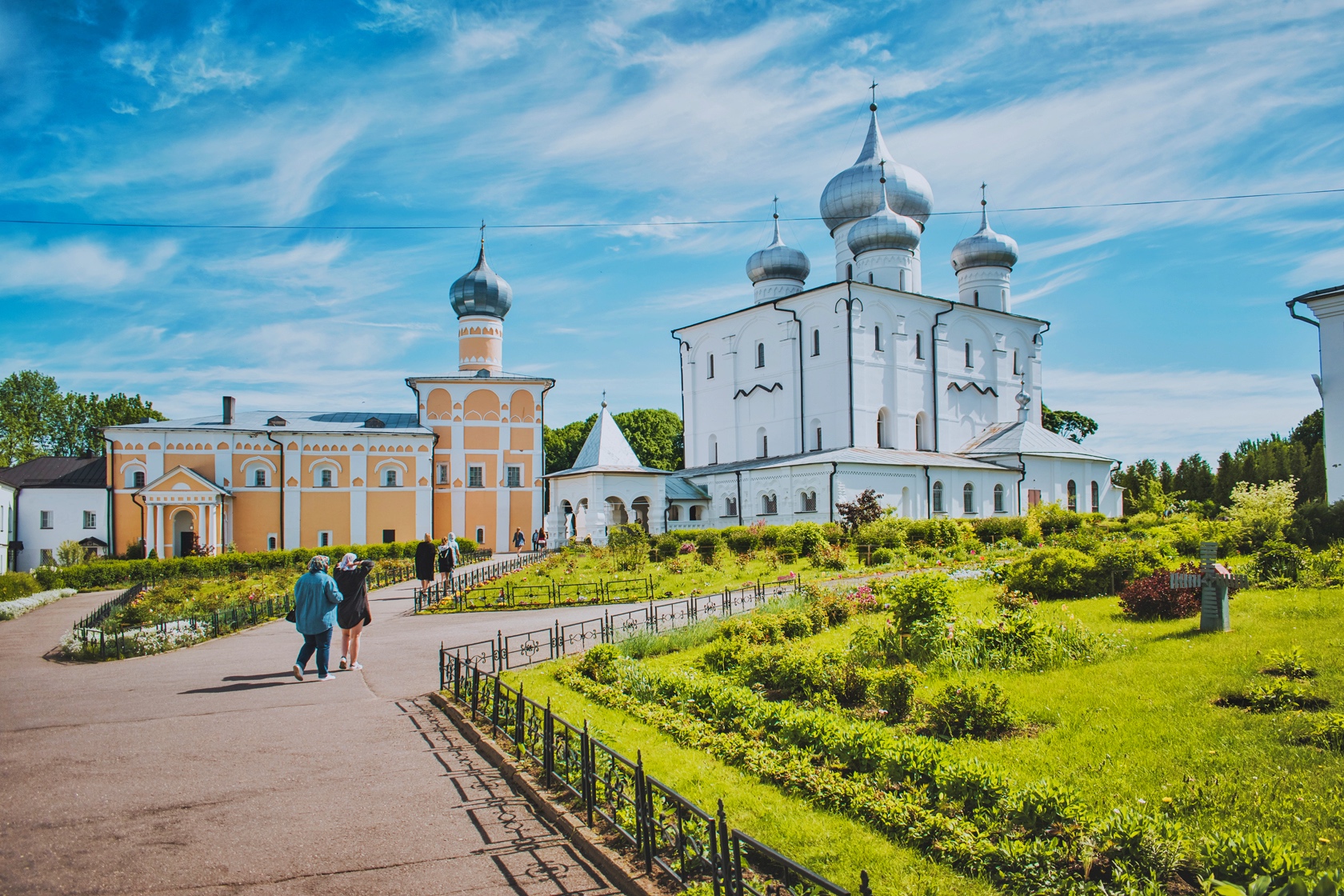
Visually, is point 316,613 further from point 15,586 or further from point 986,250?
point 986,250

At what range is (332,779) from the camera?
610cm

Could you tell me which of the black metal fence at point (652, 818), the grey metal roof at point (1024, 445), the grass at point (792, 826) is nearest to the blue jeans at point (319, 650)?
the black metal fence at point (652, 818)

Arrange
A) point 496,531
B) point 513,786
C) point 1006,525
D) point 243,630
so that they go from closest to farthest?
point 513,786, point 243,630, point 1006,525, point 496,531

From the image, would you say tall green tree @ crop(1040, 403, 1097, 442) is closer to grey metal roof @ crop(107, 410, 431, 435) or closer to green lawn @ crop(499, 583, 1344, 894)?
grey metal roof @ crop(107, 410, 431, 435)

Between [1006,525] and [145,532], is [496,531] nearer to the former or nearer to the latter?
[145,532]

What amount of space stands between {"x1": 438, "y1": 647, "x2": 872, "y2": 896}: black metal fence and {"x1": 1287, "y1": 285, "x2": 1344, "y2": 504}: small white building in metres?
17.2

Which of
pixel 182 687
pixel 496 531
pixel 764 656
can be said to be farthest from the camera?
pixel 496 531

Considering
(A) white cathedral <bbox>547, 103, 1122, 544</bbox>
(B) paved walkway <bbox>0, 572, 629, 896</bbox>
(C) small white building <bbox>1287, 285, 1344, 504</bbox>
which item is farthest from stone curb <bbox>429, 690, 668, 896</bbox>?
(A) white cathedral <bbox>547, 103, 1122, 544</bbox>

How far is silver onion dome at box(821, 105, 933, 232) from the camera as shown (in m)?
38.1

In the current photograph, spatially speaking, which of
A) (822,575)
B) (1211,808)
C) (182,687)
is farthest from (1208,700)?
(822,575)

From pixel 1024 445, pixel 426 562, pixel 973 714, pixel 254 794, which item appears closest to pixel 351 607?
pixel 254 794

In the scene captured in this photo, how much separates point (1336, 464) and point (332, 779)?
1890 centimetres

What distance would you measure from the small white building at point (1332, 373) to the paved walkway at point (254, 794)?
56.6 feet

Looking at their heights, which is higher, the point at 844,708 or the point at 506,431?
the point at 506,431
